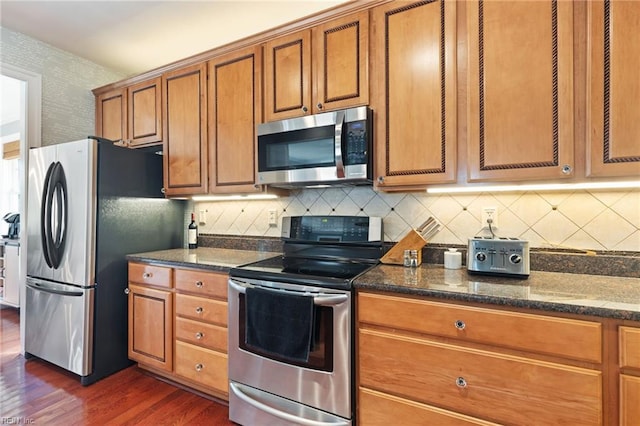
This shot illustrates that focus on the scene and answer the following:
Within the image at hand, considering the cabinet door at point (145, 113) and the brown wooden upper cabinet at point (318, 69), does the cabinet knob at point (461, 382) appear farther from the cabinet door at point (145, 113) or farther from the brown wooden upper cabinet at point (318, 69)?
the cabinet door at point (145, 113)

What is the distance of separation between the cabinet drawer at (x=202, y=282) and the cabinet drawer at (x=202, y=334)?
0.19 meters

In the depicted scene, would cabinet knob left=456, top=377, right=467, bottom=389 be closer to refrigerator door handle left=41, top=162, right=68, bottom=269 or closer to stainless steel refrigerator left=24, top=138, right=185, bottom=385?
stainless steel refrigerator left=24, top=138, right=185, bottom=385

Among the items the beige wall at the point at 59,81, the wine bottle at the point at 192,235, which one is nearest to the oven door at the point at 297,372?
the wine bottle at the point at 192,235

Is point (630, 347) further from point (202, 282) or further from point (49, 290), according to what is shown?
point (49, 290)

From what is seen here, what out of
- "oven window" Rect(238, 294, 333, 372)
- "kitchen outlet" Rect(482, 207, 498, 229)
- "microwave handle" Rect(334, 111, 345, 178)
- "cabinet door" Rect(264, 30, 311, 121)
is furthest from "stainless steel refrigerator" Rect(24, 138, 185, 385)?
"kitchen outlet" Rect(482, 207, 498, 229)

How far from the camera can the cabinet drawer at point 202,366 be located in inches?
71.4

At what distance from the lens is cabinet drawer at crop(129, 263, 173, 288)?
2.03 meters

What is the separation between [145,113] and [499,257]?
2699mm

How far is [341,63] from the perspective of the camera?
1.77 metres

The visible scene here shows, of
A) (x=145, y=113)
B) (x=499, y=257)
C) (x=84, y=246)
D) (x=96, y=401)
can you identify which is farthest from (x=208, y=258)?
(x=499, y=257)

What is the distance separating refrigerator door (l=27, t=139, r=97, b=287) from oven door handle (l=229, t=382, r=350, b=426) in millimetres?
1259

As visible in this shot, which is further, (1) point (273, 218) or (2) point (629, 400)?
(1) point (273, 218)

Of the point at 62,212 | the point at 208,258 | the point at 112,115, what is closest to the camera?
the point at 208,258

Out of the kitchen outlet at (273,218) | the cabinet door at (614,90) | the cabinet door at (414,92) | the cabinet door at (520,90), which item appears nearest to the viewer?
the cabinet door at (614,90)
